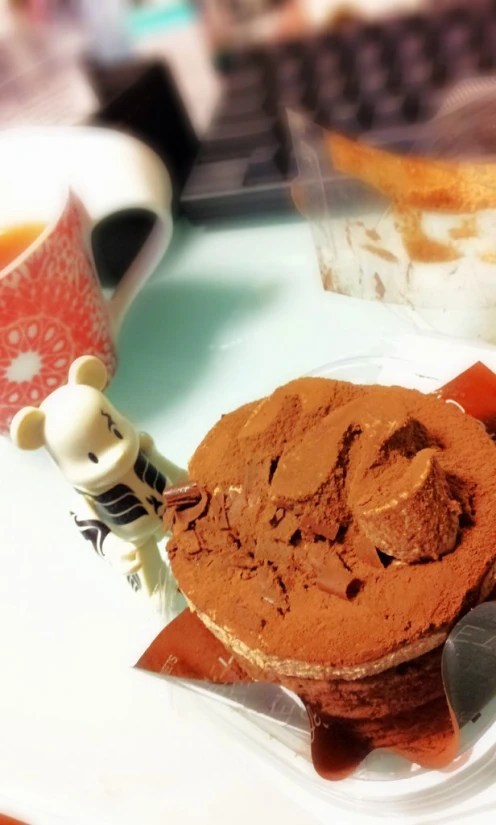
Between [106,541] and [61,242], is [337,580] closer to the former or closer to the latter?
[106,541]

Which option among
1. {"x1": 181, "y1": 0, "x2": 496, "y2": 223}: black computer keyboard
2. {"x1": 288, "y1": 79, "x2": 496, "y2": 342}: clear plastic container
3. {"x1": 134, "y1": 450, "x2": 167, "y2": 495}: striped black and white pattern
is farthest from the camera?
{"x1": 181, "y1": 0, "x2": 496, "y2": 223}: black computer keyboard

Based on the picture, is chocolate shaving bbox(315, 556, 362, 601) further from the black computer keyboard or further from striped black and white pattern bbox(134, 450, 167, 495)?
the black computer keyboard

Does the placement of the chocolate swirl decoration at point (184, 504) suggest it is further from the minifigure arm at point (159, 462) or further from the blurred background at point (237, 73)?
the blurred background at point (237, 73)

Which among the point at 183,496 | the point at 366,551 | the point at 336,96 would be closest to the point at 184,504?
the point at 183,496

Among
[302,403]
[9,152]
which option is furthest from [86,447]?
[9,152]

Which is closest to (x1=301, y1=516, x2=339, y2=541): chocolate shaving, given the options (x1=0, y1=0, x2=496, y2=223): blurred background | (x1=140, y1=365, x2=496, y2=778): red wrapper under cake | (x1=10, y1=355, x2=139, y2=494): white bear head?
(x1=140, y1=365, x2=496, y2=778): red wrapper under cake
